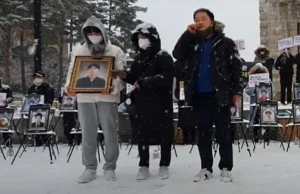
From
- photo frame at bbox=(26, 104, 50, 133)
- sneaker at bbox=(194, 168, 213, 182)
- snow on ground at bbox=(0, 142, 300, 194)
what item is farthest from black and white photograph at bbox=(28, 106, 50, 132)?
sneaker at bbox=(194, 168, 213, 182)

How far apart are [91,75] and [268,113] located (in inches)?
190

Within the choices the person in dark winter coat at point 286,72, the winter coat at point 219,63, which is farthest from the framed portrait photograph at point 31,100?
the person in dark winter coat at point 286,72

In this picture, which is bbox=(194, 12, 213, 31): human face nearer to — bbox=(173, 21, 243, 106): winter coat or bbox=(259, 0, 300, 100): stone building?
bbox=(173, 21, 243, 106): winter coat

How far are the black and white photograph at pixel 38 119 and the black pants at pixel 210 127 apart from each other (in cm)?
359

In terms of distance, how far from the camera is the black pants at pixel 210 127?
6.26m

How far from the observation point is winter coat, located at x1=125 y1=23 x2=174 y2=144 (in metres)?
6.57

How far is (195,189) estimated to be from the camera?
228 inches

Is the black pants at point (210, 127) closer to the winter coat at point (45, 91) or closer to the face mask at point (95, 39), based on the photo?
the face mask at point (95, 39)

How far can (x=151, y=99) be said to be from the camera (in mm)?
6590

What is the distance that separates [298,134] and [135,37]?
585 centimetres

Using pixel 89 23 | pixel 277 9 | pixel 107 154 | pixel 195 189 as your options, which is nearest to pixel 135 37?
pixel 89 23

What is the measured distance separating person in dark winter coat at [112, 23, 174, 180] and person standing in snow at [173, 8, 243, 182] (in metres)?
0.32

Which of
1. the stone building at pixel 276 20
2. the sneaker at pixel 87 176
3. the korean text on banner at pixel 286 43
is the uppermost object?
the stone building at pixel 276 20

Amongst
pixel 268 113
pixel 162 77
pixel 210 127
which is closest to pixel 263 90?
pixel 268 113
